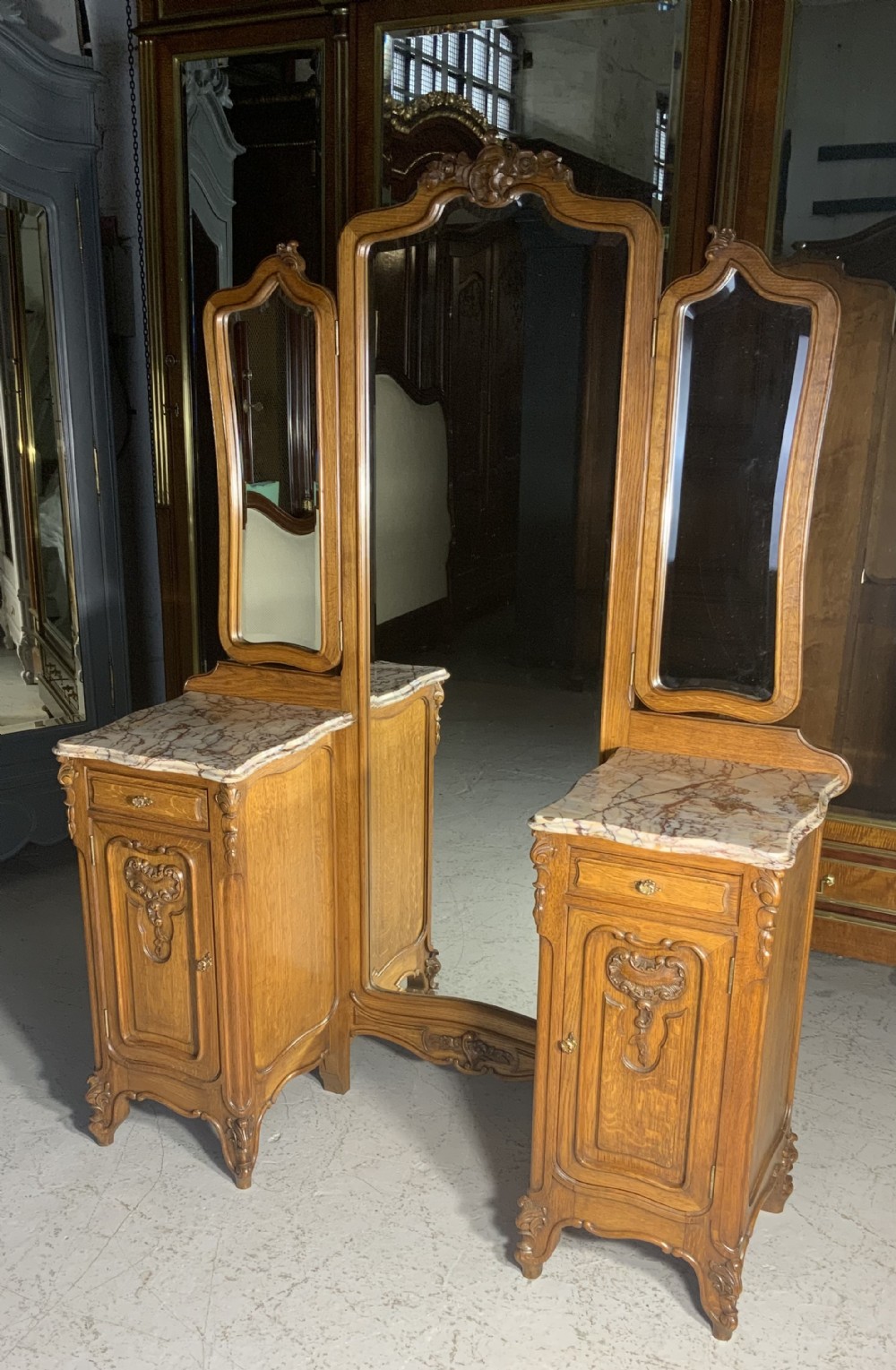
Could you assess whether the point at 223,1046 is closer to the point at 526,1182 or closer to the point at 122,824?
the point at 122,824

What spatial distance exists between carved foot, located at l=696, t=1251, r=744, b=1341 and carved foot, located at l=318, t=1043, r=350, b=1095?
2.99 feet

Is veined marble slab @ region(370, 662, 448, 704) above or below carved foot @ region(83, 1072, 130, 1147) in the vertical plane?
above

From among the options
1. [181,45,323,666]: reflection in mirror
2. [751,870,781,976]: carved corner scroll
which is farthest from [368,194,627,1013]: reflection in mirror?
[181,45,323,666]: reflection in mirror

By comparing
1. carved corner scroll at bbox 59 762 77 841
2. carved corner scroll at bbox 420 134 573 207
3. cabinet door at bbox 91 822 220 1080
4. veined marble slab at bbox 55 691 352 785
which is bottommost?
cabinet door at bbox 91 822 220 1080

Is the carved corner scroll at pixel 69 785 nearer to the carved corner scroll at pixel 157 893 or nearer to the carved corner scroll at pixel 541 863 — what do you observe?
the carved corner scroll at pixel 157 893

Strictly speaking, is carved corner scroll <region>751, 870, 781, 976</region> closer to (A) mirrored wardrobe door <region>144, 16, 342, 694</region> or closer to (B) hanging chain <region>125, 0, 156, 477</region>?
(A) mirrored wardrobe door <region>144, 16, 342, 694</region>

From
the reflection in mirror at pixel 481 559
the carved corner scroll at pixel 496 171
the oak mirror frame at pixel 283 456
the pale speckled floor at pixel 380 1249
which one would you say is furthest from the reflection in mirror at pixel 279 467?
the pale speckled floor at pixel 380 1249

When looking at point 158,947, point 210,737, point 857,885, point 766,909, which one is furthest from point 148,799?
point 857,885

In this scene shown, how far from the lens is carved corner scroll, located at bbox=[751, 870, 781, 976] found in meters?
1.70

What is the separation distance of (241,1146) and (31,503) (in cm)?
206

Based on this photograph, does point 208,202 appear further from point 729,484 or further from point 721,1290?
point 721,1290

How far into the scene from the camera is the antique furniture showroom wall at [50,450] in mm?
3197

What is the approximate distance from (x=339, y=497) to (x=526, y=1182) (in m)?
1.41

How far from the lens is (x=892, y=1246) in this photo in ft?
6.81
